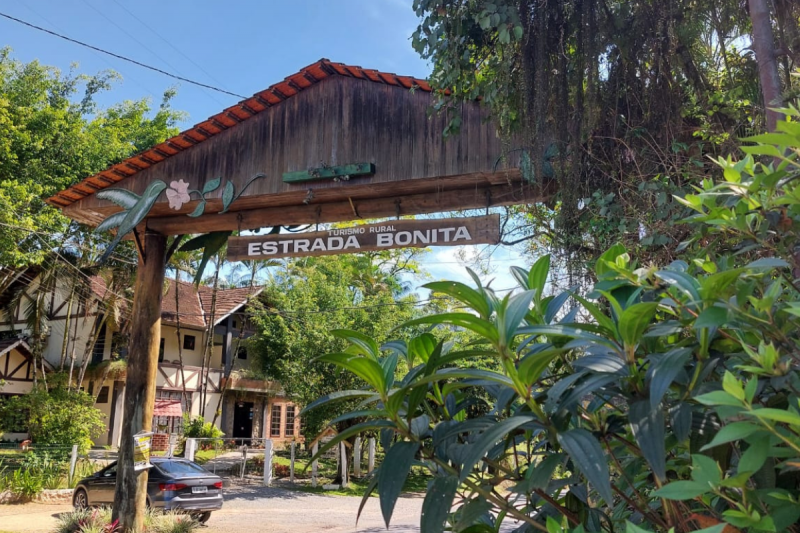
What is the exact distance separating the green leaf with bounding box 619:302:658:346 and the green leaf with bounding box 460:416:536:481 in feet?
0.75

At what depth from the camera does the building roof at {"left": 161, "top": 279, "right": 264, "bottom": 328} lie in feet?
88.9

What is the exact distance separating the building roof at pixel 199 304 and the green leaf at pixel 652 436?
25303 millimetres

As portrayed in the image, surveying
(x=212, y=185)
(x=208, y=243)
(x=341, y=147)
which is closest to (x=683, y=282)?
(x=341, y=147)

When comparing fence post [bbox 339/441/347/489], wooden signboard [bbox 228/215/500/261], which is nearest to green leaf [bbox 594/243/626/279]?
wooden signboard [bbox 228/215/500/261]

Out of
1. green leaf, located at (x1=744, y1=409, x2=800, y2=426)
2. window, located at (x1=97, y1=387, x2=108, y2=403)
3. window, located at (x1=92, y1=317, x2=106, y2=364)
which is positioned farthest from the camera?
window, located at (x1=97, y1=387, x2=108, y2=403)

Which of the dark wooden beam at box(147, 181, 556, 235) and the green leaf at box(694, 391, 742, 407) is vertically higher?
the dark wooden beam at box(147, 181, 556, 235)

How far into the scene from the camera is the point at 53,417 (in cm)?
1900

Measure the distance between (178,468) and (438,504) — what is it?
12.6 metres

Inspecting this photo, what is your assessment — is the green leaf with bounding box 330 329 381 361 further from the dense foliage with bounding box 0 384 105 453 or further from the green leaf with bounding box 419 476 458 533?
the dense foliage with bounding box 0 384 105 453

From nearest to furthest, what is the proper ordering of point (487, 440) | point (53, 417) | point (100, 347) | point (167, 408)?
point (487, 440) < point (53, 417) < point (167, 408) < point (100, 347)

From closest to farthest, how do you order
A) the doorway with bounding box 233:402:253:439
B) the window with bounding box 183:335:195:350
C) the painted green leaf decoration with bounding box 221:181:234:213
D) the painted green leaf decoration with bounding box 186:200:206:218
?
the painted green leaf decoration with bounding box 221:181:234:213 < the painted green leaf decoration with bounding box 186:200:206:218 < the window with bounding box 183:335:195:350 < the doorway with bounding box 233:402:253:439

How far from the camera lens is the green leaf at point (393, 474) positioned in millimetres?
1166

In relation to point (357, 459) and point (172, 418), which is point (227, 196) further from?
point (172, 418)

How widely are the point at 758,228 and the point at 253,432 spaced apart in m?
30.5
